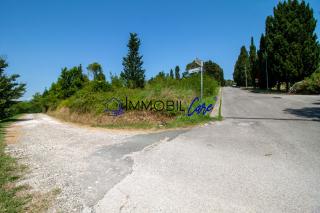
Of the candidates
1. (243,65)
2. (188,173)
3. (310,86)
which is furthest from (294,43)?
(243,65)

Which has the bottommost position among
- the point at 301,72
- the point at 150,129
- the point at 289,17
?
the point at 150,129

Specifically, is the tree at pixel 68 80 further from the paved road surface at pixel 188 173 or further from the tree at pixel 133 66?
the paved road surface at pixel 188 173

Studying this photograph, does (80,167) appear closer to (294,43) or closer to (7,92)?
(7,92)

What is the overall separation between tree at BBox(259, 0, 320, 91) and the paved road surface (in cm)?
2264

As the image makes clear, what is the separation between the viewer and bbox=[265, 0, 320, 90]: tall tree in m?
24.7

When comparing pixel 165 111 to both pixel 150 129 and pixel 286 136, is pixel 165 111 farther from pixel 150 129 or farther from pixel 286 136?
pixel 286 136

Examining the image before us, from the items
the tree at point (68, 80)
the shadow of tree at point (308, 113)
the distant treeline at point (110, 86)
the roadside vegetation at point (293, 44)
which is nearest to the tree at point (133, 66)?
the distant treeline at point (110, 86)

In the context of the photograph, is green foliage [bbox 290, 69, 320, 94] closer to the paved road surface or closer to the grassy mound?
the grassy mound

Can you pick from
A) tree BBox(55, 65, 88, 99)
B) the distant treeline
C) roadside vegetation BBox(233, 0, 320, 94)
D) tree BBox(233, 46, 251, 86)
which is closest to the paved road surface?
the distant treeline

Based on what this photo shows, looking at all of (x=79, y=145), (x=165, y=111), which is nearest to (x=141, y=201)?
(x=79, y=145)

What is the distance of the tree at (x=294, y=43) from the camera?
24719 mm

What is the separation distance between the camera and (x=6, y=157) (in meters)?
5.20

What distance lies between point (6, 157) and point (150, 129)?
4.90 meters

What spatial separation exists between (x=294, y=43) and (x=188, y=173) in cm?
2795
